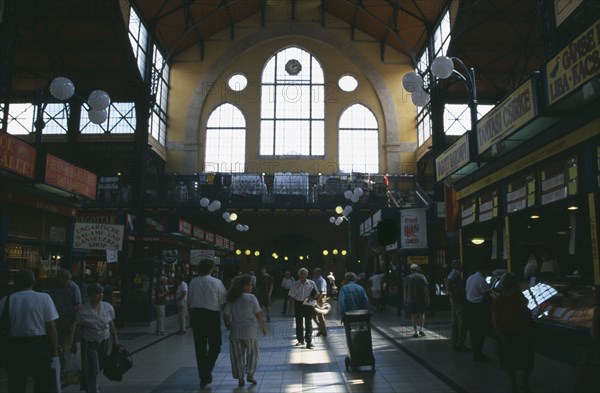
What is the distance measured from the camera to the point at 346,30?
115ft

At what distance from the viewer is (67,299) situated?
8.22 metres

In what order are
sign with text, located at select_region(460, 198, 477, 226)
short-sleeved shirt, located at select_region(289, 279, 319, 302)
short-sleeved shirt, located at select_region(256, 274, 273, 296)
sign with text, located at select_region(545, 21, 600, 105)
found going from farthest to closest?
1. short-sleeved shirt, located at select_region(256, 274, 273, 296)
2. sign with text, located at select_region(460, 198, 477, 226)
3. short-sleeved shirt, located at select_region(289, 279, 319, 302)
4. sign with text, located at select_region(545, 21, 600, 105)

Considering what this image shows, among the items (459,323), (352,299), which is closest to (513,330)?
(352,299)

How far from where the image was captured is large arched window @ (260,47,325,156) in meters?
34.3

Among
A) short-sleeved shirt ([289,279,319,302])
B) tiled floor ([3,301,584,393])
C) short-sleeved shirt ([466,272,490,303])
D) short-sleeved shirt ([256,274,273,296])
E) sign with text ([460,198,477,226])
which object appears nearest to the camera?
tiled floor ([3,301,584,393])

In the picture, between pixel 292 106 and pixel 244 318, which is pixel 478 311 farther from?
pixel 292 106

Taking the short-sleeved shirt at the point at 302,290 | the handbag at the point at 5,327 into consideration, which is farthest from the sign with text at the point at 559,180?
the handbag at the point at 5,327

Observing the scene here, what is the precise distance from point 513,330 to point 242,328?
349 centimetres

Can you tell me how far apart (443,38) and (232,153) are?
14717 mm

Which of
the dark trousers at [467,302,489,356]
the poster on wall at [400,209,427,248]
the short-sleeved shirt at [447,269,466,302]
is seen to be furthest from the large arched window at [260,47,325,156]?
the dark trousers at [467,302,489,356]

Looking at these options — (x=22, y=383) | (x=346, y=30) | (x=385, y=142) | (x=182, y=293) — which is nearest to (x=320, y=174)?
(x=385, y=142)

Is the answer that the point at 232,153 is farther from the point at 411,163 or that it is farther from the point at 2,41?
the point at 2,41

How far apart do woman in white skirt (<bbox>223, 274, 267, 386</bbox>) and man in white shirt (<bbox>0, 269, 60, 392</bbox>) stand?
239 cm

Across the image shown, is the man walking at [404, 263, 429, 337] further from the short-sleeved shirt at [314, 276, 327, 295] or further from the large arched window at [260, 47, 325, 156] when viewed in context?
the large arched window at [260, 47, 325, 156]
